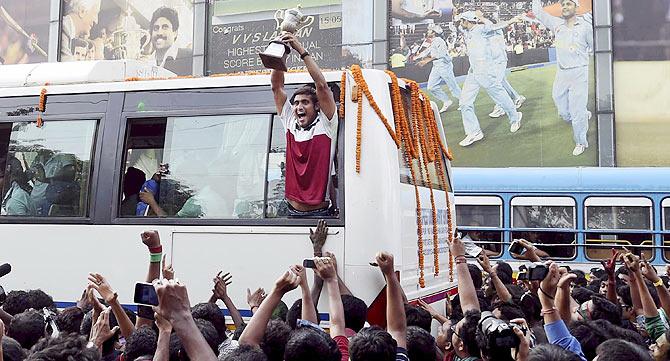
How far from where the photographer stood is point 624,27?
1972 cm

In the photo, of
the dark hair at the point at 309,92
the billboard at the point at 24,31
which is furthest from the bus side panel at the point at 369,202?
the billboard at the point at 24,31

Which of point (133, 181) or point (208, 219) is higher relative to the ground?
point (133, 181)

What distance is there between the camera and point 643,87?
1944 cm

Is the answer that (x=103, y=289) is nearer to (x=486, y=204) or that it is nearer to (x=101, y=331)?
(x=101, y=331)

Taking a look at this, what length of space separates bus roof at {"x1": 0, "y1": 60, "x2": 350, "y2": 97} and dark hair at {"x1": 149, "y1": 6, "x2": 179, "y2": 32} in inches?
649

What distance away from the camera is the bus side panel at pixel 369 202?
17.9ft

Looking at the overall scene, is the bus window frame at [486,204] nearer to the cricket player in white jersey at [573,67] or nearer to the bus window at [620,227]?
the bus window at [620,227]

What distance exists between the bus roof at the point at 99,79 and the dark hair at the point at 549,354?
137 inches

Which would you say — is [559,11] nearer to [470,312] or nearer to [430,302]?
[430,302]

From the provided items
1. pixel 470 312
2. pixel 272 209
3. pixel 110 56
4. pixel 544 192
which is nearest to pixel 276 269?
pixel 272 209

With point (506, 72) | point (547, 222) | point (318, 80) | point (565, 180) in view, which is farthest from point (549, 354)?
point (506, 72)

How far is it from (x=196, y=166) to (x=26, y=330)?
2.24 meters

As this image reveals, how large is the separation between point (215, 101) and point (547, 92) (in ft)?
51.6

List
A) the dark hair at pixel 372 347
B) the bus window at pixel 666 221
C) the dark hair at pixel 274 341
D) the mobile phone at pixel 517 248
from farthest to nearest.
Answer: the bus window at pixel 666 221 → the mobile phone at pixel 517 248 → the dark hair at pixel 274 341 → the dark hair at pixel 372 347
